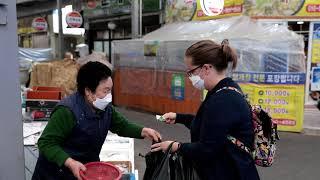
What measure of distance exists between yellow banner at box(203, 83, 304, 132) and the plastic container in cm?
639

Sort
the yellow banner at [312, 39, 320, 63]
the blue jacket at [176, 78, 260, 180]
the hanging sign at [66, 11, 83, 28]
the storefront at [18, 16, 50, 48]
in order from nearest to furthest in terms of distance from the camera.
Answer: the blue jacket at [176, 78, 260, 180] → the yellow banner at [312, 39, 320, 63] → the hanging sign at [66, 11, 83, 28] → the storefront at [18, 16, 50, 48]

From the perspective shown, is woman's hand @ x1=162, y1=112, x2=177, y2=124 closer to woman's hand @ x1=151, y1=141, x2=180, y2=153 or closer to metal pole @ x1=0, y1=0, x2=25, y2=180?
woman's hand @ x1=151, y1=141, x2=180, y2=153

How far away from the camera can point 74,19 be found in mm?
17688

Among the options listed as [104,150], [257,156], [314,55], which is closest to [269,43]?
[314,55]

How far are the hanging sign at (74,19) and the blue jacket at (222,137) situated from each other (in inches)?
630

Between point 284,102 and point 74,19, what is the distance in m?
11.3

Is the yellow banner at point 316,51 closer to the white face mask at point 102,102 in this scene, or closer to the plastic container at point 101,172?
the white face mask at point 102,102

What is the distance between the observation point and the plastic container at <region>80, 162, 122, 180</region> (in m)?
2.45

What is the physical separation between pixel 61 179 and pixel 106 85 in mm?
644

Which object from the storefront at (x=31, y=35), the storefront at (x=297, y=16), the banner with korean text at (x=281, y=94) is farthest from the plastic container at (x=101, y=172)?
the storefront at (x=31, y=35)

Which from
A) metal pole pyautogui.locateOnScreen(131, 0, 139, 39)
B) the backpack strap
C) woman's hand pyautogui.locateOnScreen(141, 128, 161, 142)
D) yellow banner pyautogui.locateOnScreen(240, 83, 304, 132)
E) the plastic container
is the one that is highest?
metal pole pyautogui.locateOnScreen(131, 0, 139, 39)

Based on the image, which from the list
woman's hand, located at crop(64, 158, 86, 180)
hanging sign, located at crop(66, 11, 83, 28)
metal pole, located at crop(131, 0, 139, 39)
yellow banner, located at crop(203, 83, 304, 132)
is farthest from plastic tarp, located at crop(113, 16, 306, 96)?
woman's hand, located at crop(64, 158, 86, 180)

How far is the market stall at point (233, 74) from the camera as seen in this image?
890 centimetres

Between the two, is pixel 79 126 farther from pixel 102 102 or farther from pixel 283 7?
pixel 283 7
